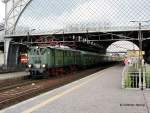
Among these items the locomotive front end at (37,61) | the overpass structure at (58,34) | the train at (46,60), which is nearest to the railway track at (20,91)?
the locomotive front end at (37,61)

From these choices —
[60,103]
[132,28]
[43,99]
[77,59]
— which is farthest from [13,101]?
[132,28]

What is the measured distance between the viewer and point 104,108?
1452cm

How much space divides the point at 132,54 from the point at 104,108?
32.9 metres

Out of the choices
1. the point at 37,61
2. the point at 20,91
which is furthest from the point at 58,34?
the point at 20,91

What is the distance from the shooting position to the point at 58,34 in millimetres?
94812

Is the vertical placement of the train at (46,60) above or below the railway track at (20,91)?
above

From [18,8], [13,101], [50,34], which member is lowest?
[13,101]

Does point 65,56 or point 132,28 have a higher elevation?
point 132,28

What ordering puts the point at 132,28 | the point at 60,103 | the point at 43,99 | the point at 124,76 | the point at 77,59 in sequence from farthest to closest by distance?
the point at 132,28, the point at 77,59, the point at 124,76, the point at 43,99, the point at 60,103

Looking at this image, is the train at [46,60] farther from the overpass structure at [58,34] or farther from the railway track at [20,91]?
the overpass structure at [58,34]

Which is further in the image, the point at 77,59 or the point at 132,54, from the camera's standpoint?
the point at 77,59

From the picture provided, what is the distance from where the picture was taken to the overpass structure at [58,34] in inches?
3511

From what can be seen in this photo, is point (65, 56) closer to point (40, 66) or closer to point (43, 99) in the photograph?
point (40, 66)

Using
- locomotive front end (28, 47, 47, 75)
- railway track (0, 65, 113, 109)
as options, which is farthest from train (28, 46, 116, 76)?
railway track (0, 65, 113, 109)
